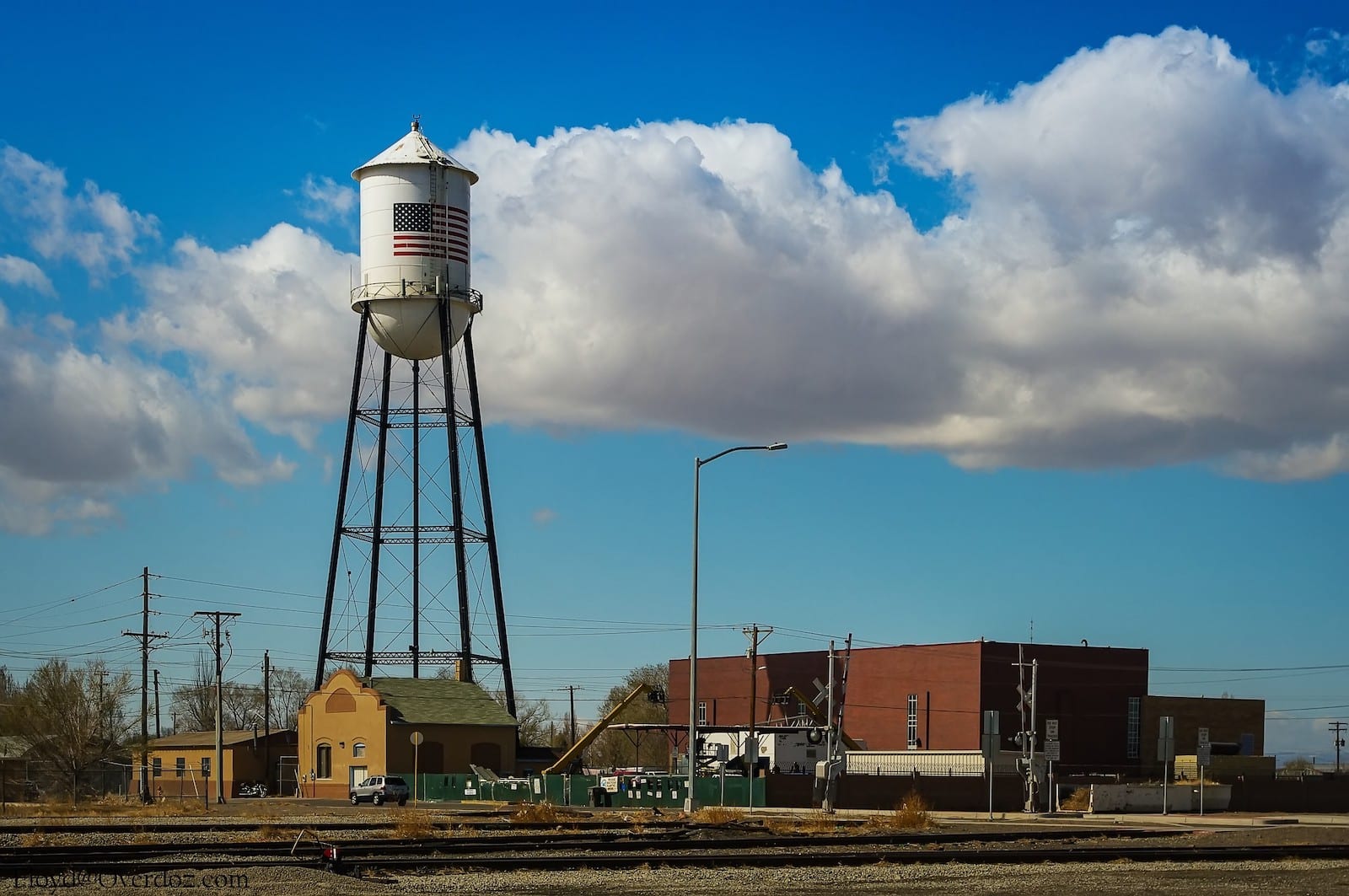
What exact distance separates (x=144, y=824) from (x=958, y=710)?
1961 inches

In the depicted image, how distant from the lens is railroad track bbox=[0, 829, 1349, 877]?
2748 centimetres

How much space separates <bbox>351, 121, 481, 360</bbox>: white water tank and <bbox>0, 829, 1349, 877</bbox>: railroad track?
37.8 m

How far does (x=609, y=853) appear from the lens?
31.9 metres

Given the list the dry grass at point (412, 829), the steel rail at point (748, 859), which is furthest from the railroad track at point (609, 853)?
the dry grass at point (412, 829)

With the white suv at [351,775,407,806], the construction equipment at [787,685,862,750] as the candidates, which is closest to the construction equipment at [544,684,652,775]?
the white suv at [351,775,407,806]

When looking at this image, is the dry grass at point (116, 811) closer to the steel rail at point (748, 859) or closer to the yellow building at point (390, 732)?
the yellow building at point (390, 732)

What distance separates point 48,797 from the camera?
270 feet

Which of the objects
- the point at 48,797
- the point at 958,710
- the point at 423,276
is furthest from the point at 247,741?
the point at 958,710

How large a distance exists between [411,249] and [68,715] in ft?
137

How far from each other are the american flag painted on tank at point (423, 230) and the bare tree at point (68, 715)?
40.8 metres

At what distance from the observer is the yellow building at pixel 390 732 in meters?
76.3

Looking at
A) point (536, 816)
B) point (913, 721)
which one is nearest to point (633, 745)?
point (913, 721)

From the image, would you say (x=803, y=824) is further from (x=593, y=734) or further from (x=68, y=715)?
(x=68, y=715)

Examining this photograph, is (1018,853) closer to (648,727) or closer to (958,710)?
(648,727)
